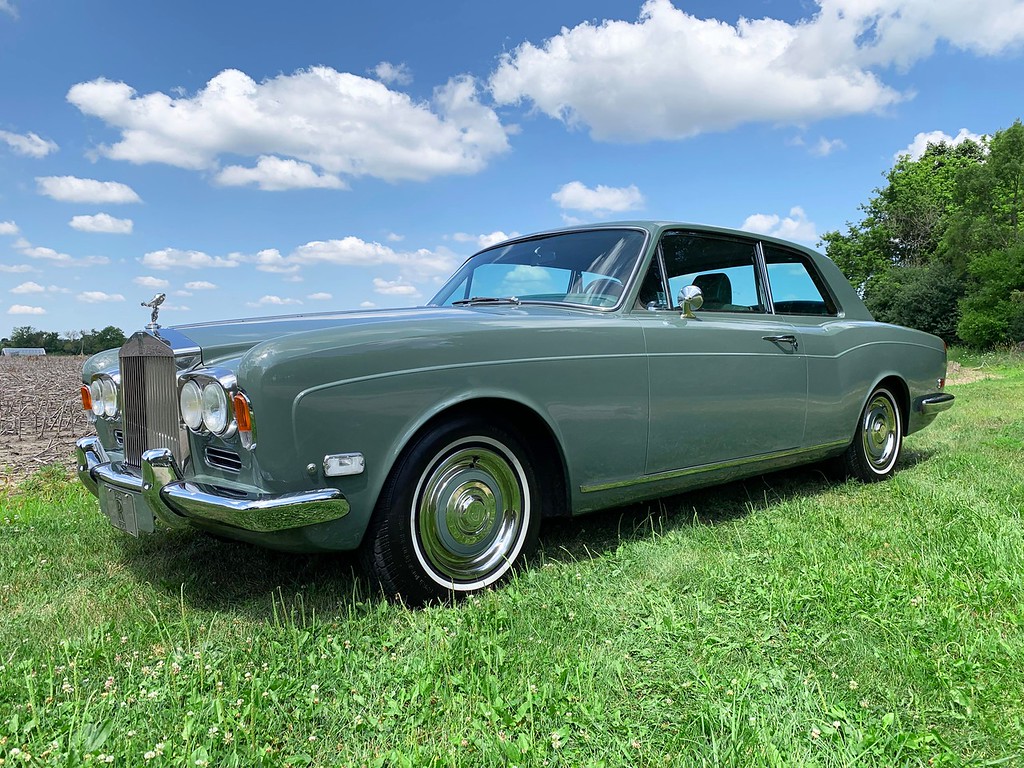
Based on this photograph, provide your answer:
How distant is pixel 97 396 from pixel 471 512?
1.95 meters

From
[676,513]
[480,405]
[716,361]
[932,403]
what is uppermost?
[716,361]

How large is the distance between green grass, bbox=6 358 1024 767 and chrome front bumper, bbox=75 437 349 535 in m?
0.39

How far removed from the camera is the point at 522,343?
2.94 m

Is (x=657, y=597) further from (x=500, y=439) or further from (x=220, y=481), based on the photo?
(x=220, y=481)

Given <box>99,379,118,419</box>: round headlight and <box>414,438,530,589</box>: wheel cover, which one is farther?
<box>99,379,118,419</box>: round headlight

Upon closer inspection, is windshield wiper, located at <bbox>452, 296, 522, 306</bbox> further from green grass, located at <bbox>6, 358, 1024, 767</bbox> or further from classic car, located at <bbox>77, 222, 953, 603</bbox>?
green grass, located at <bbox>6, 358, 1024, 767</bbox>

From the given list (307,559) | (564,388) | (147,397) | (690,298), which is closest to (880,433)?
(690,298)

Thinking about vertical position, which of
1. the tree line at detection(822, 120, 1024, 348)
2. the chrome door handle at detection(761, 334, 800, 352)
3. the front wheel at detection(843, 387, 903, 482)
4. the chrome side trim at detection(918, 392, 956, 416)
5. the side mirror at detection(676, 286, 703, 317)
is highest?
the tree line at detection(822, 120, 1024, 348)

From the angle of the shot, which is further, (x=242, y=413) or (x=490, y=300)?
(x=490, y=300)

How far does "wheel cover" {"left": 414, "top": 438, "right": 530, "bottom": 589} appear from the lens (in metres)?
2.73

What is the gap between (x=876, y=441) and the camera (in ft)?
16.3

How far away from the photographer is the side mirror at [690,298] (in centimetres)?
357

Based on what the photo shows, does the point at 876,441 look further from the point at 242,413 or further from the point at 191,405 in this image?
the point at 191,405

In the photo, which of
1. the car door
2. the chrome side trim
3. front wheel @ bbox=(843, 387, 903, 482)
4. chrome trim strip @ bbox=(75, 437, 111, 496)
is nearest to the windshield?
the car door
